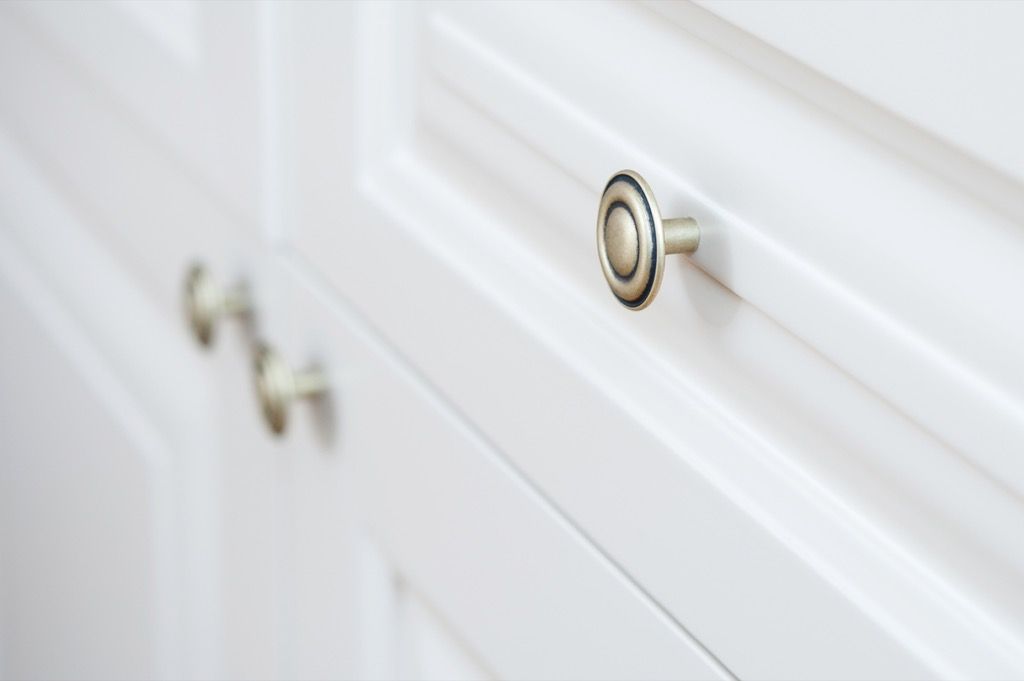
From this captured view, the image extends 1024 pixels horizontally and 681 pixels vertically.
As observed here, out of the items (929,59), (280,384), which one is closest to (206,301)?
(280,384)

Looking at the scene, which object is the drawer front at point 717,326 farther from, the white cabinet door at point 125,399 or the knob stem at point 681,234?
the white cabinet door at point 125,399

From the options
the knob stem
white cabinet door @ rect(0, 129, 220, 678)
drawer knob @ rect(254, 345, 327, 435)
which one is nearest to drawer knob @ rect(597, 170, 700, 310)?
the knob stem

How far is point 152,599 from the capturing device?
0.62 metres

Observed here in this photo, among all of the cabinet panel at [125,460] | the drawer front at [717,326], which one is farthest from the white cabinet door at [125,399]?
the drawer front at [717,326]

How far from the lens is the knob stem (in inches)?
11.6

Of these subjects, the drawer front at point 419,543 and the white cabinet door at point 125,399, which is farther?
the white cabinet door at point 125,399

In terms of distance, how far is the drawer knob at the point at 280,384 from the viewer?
47 centimetres

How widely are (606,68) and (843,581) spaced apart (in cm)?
13

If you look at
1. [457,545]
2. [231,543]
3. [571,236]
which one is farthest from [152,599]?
[571,236]

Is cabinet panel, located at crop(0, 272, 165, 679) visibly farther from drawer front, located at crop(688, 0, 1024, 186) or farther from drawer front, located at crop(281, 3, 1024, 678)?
drawer front, located at crop(688, 0, 1024, 186)

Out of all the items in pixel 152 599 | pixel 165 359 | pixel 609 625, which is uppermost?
pixel 609 625

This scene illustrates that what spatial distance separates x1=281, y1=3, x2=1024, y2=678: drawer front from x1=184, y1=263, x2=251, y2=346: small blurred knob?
0.37 ft

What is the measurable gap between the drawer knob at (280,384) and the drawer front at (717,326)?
0.23 feet

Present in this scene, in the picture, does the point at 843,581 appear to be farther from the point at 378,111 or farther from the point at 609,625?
the point at 378,111
